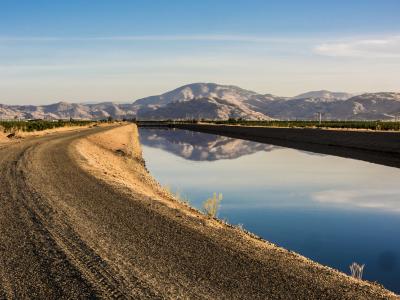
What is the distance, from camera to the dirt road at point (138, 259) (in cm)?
721

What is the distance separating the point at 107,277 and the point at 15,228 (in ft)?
13.0

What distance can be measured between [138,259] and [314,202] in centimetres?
1334

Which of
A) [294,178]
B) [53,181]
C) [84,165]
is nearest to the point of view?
[53,181]

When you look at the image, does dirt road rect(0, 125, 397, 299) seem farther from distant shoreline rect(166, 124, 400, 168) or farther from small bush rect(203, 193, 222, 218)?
→ distant shoreline rect(166, 124, 400, 168)

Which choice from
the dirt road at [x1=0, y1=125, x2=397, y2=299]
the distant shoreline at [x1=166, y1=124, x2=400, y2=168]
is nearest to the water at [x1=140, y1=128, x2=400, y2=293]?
the dirt road at [x1=0, y1=125, x2=397, y2=299]

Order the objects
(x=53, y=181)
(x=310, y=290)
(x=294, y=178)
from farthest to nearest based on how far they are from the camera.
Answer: (x=294, y=178), (x=53, y=181), (x=310, y=290)

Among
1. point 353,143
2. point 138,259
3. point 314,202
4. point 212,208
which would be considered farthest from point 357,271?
point 353,143

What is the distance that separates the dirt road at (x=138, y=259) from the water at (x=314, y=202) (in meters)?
3.03

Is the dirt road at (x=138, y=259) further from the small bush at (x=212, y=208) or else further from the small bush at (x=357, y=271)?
the small bush at (x=212, y=208)

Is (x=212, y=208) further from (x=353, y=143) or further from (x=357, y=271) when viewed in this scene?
(x=353, y=143)

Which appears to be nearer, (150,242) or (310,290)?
(310,290)

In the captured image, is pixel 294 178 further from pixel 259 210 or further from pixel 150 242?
pixel 150 242

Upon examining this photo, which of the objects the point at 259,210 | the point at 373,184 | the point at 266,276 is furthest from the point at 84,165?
the point at 266,276

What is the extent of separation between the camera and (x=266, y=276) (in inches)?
315
